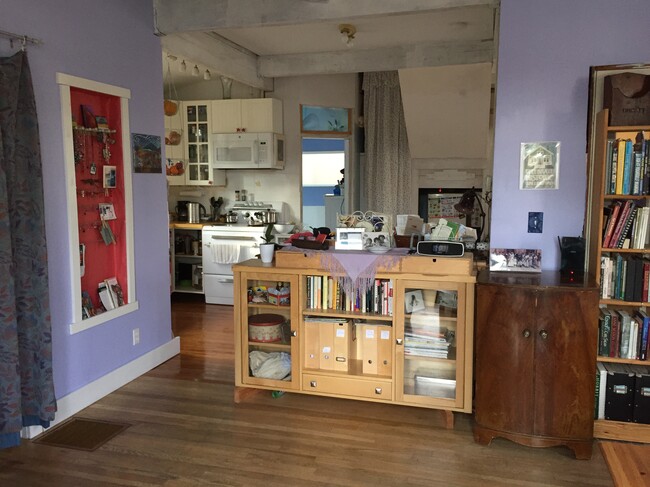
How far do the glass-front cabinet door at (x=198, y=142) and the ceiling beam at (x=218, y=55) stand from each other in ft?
2.42

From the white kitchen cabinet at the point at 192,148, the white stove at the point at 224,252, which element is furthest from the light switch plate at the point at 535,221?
the white kitchen cabinet at the point at 192,148

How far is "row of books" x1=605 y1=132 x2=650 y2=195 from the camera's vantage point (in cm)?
280

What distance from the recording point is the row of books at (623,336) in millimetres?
2865

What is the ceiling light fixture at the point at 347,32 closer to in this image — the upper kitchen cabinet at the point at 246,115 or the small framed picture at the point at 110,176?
the upper kitchen cabinet at the point at 246,115

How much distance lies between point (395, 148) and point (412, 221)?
3.68m

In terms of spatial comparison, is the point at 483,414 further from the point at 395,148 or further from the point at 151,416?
the point at 395,148

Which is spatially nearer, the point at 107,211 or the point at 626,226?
the point at 626,226

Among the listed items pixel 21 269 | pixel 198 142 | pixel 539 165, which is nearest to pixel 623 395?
pixel 539 165

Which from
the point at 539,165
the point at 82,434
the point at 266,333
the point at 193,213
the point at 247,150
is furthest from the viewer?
the point at 193,213

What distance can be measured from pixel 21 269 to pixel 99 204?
931 mm

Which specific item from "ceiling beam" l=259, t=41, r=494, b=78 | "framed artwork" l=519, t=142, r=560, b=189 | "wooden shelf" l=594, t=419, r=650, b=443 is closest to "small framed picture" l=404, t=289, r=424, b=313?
"framed artwork" l=519, t=142, r=560, b=189

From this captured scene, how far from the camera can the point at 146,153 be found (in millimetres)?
3955

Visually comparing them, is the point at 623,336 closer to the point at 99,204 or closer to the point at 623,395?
the point at 623,395

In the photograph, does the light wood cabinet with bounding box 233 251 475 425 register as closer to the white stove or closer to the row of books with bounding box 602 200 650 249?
the row of books with bounding box 602 200 650 249
